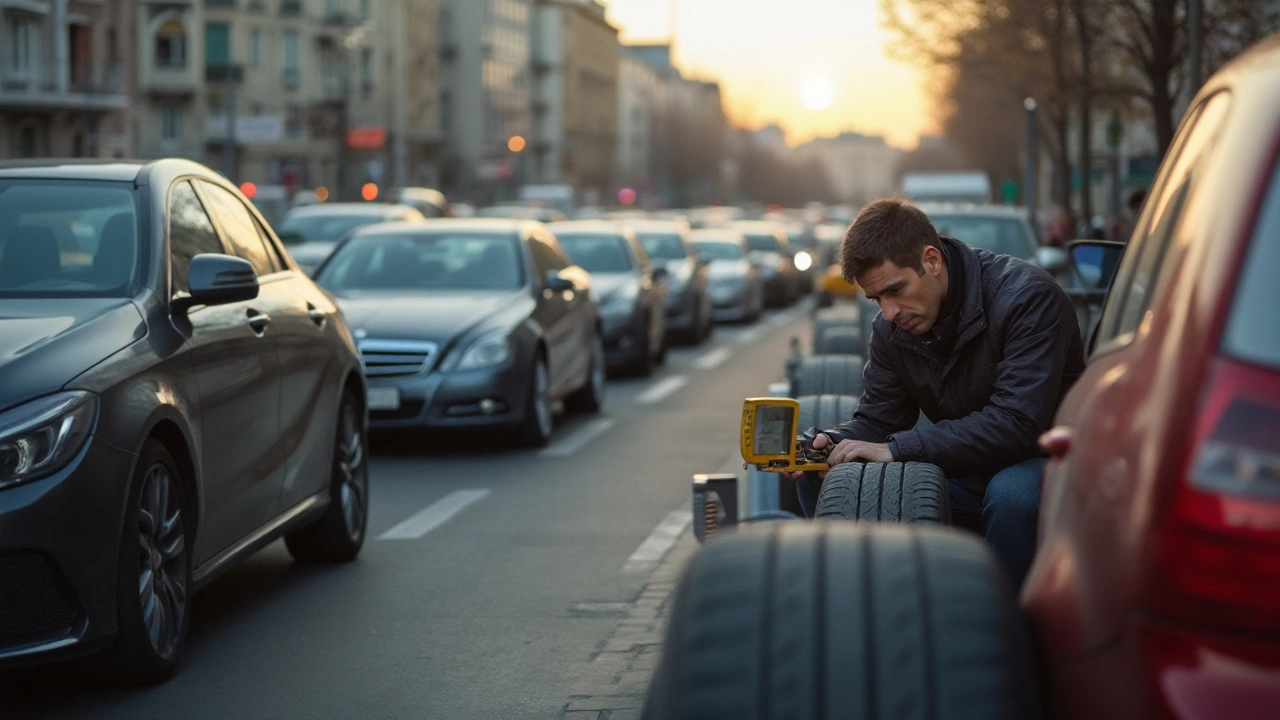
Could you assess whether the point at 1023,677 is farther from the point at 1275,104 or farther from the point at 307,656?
the point at 307,656

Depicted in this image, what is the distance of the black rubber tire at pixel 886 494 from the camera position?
434cm

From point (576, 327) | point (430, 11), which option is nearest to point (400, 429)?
point (576, 327)

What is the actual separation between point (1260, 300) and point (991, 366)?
280cm

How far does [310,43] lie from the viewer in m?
93.1

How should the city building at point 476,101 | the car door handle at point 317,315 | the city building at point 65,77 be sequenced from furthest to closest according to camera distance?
the city building at point 476,101 < the city building at point 65,77 < the car door handle at point 317,315

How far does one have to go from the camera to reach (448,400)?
13.3 m

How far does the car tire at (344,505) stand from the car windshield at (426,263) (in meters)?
5.95

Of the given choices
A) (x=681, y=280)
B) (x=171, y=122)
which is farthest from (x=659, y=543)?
(x=171, y=122)

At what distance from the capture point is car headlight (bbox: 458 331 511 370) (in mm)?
13383

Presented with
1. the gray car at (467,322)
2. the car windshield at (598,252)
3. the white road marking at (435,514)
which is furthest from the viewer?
the car windshield at (598,252)

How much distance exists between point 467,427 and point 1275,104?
432 inches

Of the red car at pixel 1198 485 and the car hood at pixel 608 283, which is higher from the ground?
the red car at pixel 1198 485

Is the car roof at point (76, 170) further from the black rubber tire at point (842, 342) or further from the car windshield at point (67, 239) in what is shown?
the black rubber tire at point (842, 342)

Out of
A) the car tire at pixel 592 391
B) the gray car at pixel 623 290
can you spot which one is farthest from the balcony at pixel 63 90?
the car tire at pixel 592 391
